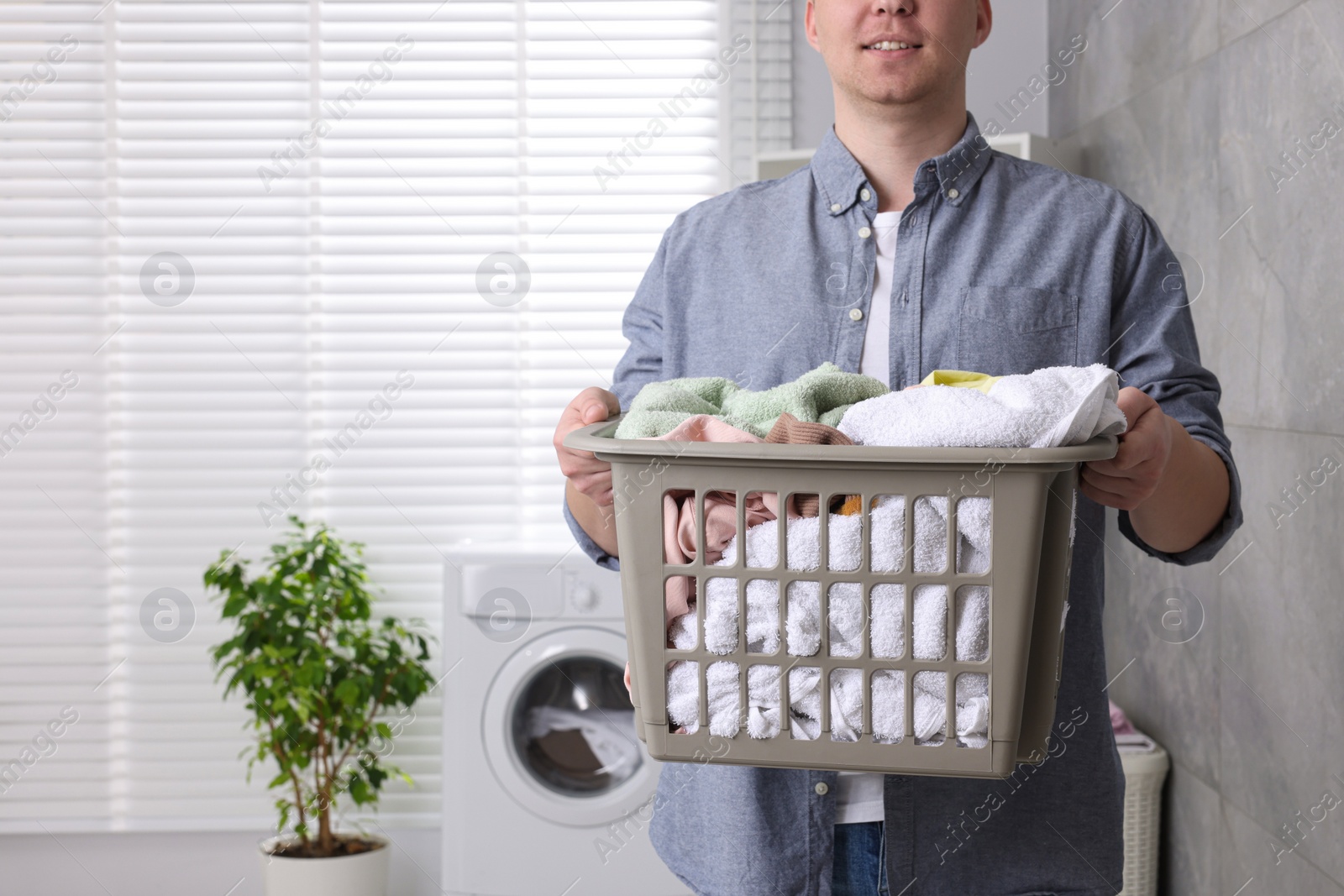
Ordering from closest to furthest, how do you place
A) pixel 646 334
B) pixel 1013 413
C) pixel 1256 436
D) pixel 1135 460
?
pixel 1013 413 < pixel 1135 460 < pixel 646 334 < pixel 1256 436

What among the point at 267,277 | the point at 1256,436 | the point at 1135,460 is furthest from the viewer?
the point at 267,277

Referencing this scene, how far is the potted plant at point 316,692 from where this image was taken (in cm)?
230

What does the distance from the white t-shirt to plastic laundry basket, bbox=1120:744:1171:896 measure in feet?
3.81

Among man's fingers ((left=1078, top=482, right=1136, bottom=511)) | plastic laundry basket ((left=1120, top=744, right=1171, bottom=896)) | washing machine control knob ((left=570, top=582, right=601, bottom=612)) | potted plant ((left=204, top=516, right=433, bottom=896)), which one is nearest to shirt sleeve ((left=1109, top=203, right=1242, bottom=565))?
man's fingers ((left=1078, top=482, right=1136, bottom=511))

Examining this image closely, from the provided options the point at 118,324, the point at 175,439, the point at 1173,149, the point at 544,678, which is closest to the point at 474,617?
the point at 544,678

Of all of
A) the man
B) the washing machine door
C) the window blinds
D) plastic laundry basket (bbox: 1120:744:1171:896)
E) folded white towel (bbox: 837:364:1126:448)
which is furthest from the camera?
the window blinds

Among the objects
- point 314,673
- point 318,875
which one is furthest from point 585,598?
point 318,875

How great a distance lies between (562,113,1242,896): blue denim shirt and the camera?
0.91 m

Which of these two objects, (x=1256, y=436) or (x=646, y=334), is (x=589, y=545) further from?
(x=1256, y=436)

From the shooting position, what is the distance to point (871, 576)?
60 centimetres

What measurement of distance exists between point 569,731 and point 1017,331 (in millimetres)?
1603

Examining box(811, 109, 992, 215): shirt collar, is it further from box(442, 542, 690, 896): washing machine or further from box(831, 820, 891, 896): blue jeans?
box(442, 542, 690, 896): washing machine

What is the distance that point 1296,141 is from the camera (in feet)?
4.68

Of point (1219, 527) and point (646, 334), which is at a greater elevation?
point (646, 334)
